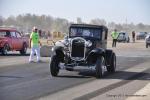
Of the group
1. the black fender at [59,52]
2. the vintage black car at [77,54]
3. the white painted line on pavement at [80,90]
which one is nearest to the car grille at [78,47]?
the vintage black car at [77,54]

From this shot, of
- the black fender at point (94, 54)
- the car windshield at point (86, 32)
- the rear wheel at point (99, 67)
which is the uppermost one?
the car windshield at point (86, 32)

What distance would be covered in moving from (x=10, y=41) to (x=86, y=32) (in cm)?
1259

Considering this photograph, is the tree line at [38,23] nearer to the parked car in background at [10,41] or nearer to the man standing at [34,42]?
the parked car in background at [10,41]

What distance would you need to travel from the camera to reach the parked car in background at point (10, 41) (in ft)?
100

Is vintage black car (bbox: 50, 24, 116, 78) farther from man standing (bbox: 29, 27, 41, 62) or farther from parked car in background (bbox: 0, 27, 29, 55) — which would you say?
parked car in background (bbox: 0, 27, 29, 55)

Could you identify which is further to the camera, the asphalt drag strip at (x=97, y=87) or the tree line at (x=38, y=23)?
the tree line at (x=38, y=23)

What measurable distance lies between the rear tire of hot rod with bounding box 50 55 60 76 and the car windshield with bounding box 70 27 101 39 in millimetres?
1639

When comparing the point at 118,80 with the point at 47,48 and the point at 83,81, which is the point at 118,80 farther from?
the point at 47,48

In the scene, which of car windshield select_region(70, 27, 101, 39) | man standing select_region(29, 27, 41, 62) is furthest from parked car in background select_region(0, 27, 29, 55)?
car windshield select_region(70, 27, 101, 39)

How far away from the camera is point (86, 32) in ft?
62.3

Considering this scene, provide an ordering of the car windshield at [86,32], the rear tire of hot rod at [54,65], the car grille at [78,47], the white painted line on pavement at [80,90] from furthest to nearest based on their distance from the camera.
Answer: the car windshield at [86,32]
the car grille at [78,47]
the rear tire of hot rod at [54,65]
the white painted line on pavement at [80,90]

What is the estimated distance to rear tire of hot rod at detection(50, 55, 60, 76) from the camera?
17312 millimetres

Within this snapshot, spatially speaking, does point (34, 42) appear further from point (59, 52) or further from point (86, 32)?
point (59, 52)

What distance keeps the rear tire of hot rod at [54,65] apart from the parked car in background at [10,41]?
13.2m
